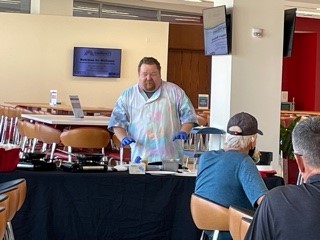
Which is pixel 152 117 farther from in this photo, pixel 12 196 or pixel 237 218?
pixel 237 218

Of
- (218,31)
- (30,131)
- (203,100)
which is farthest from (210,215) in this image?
(203,100)

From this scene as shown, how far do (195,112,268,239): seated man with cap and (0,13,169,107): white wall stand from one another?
30.3ft

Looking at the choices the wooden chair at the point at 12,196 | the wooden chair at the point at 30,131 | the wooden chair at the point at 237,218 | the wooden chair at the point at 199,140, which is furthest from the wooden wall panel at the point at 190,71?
the wooden chair at the point at 237,218

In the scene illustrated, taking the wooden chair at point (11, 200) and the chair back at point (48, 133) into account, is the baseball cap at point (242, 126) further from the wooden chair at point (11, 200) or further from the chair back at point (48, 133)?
the chair back at point (48, 133)

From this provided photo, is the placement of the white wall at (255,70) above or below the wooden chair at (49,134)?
above

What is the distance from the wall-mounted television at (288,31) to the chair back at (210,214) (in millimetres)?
3145

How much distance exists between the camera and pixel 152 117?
449cm

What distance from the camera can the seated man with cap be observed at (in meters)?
2.98

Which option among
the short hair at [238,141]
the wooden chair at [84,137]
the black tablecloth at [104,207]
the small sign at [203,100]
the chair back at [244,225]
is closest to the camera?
the chair back at [244,225]

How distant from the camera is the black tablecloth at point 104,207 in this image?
3.90m

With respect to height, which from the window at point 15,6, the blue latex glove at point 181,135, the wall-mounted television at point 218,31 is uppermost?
the window at point 15,6

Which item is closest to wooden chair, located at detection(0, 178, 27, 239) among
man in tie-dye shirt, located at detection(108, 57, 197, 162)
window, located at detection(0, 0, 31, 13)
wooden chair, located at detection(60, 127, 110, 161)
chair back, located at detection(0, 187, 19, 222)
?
chair back, located at detection(0, 187, 19, 222)

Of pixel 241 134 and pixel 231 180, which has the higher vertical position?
pixel 241 134

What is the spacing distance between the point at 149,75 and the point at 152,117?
30cm
